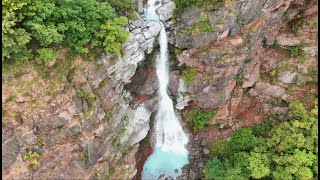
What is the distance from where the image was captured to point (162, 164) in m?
23.6

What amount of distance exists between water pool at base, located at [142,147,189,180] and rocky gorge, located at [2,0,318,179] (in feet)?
2.04

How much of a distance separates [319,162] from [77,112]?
15506mm

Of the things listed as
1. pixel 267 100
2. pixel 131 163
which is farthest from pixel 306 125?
pixel 131 163

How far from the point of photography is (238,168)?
20.5 meters

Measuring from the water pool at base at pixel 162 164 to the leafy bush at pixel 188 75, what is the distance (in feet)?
21.3

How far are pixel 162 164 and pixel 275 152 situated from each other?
8702mm

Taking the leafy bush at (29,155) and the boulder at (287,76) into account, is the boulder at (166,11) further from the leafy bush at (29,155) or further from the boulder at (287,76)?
the leafy bush at (29,155)

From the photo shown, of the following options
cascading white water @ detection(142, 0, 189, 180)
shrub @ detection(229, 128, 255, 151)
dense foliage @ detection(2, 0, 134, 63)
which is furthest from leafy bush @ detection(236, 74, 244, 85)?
dense foliage @ detection(2, 0, 134, 63)

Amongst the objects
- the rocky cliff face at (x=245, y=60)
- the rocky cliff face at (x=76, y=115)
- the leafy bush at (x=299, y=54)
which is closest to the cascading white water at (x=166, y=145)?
the rocky cliff face at (x=245, y=60)

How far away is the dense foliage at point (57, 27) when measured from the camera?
45.0 feet

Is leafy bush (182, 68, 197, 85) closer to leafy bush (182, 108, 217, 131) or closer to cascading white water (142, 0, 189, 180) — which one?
cascading white water (142, 0, 189, 180)

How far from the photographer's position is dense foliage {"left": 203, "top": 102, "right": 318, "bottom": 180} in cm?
1888

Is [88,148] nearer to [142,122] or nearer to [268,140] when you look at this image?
[142,122]

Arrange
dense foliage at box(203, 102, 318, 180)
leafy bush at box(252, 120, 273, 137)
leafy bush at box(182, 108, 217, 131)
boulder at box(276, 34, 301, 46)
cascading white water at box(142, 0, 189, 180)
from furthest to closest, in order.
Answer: cascading white water at box(142, 0, 189, 180)
leafy bush at box(182, 108, 217, 131)
leafy bush at box(252, 120, 273, 137)
boulder at box(276, 34, 301, 46)
dense foliage at box(203, 102, 318, 180)
